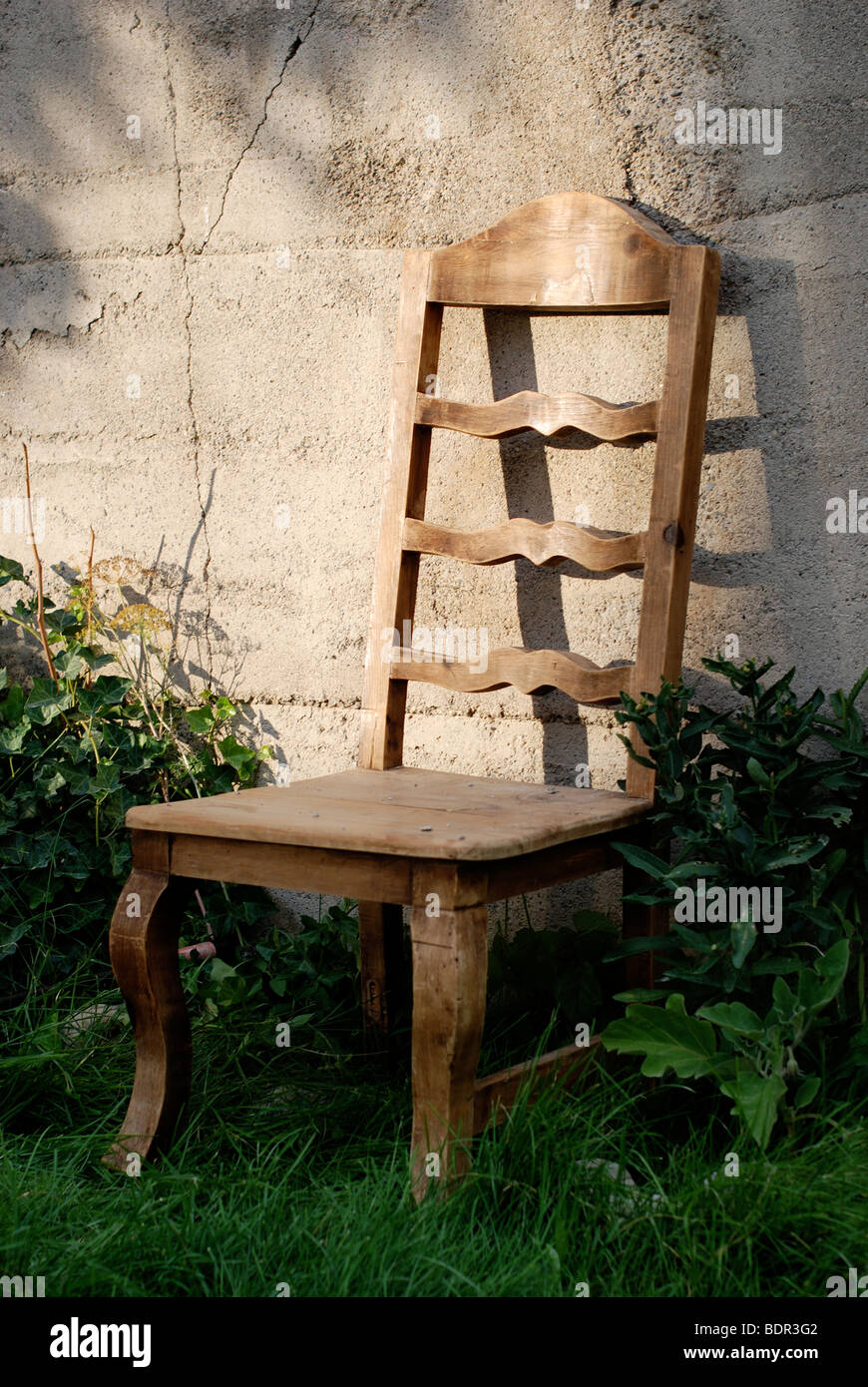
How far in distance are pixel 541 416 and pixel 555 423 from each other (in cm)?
3

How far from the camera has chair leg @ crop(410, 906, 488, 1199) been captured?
153 centimetres

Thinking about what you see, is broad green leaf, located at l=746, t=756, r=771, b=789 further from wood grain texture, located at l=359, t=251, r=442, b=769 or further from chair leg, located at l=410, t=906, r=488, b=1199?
wood grain texture, located at l=359, t=251, r=442, b=769

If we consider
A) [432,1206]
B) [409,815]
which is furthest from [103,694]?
[432,1206]


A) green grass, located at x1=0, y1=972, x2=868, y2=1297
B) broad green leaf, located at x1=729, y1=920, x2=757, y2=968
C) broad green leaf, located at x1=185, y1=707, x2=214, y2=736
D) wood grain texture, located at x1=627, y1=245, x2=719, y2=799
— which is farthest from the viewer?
broad green leaf, located at x1=185, y1=707, x2=214, y2=736

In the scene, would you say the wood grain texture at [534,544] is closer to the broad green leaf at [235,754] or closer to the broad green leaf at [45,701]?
the broad green leaf at [235,754]

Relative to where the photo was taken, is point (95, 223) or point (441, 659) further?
point (95, 223)

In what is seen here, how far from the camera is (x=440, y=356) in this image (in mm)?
2271

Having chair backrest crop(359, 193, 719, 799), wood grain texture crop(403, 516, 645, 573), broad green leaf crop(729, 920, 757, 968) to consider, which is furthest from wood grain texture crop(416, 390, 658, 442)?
broad green leaf crop(729, 920, 757, 968)

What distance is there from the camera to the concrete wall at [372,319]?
1.98m

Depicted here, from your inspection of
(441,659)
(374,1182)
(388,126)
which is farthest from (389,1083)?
(388,126)

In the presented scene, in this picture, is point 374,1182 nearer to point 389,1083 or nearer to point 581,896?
point 389,1083

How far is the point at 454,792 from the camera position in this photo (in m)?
1.89

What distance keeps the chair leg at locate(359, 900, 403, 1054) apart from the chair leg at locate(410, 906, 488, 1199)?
1.79 feet

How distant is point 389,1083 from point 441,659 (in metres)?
0.67
